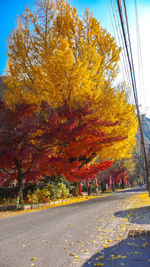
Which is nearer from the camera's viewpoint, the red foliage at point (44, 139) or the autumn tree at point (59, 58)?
the red foliage at point (44, 139)

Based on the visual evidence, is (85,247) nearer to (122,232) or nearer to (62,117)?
(122,232)

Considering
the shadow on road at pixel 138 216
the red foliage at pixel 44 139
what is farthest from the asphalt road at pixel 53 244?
the red foliage at pixel 44 139

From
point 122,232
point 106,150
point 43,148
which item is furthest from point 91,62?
point 122,232

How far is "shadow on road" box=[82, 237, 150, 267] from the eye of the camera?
3180 millimetres

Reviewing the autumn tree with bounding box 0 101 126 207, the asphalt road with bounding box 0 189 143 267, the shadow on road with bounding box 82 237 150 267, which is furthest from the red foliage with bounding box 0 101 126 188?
the shadow on road with bounding box 82 237 150 267

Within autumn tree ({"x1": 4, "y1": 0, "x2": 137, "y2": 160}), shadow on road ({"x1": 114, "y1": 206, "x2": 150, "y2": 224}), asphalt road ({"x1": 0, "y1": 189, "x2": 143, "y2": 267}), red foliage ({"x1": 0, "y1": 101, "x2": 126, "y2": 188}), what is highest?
autumn tree ({"x1": 4, "y1": 0, "x2": 137, "y2": 160})

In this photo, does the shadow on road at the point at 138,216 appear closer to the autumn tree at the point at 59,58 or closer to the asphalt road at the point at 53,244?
the asphalt road at the point at 53,244

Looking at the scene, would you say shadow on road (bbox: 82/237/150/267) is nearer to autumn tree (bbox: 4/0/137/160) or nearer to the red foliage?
the red foliage

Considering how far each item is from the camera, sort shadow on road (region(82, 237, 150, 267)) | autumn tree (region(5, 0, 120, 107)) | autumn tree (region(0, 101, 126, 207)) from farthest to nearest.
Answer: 1. autumn tree (region(5, 0, 120, 107))
2. autumn tree (region(0, 101, 126, 207))
3. shadow on road (region(82, 237, 150, 267))

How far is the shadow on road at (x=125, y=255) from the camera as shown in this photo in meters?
3.18

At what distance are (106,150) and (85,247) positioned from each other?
12.6 meters

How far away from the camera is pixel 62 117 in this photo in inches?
419

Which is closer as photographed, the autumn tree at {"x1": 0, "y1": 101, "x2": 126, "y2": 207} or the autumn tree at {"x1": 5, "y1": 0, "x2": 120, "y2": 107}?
the autumn tree at {"x1": 0, "y1": 101, "x2": 126, "y2": 207}

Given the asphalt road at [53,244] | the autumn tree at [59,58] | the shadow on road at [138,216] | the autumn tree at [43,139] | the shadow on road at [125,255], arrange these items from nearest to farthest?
the shadow on road at [125,255] → the asphalt road at [53,244] → the shadow on road at [138,216] → the autumn tree at [43,139] → the autumn tree at [59,58]
